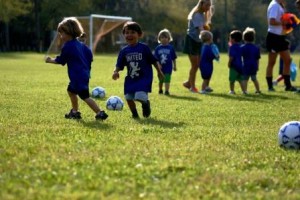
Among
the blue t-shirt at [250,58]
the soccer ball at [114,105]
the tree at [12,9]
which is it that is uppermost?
the tree at [12,9]

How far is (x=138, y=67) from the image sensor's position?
8.55 metres

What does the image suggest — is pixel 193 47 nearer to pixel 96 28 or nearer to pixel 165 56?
pixel 165 56

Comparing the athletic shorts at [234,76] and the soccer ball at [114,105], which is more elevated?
the athletic shorts at [234,76]

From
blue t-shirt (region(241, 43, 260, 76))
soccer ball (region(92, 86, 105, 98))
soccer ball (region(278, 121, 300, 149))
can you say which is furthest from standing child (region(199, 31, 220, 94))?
soccer ball (region(278, 121, 300, 149))

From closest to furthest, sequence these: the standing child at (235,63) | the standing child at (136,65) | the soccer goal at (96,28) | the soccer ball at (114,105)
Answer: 1. the standing child at (136,65)
2. the soccer ball at (114,105)
3. the standing child at (235,63)
4. the soccer goal at (96,28)

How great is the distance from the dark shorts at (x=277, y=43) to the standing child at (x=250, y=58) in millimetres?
465

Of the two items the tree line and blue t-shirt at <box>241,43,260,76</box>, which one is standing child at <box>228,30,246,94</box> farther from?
the tree line

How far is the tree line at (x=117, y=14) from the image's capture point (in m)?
59.8

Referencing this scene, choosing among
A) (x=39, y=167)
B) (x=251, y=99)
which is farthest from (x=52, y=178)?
(x=251, y=99)

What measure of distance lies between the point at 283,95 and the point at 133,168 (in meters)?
8.99

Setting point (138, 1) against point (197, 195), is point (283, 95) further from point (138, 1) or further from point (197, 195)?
point (138, 1)

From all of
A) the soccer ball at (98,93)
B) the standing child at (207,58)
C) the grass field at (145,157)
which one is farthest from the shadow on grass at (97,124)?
the standing child at (207,58)

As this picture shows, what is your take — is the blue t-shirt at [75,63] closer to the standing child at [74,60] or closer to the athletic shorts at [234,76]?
the standing child at [74,60]

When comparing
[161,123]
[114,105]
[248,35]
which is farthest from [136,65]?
[248,35]
